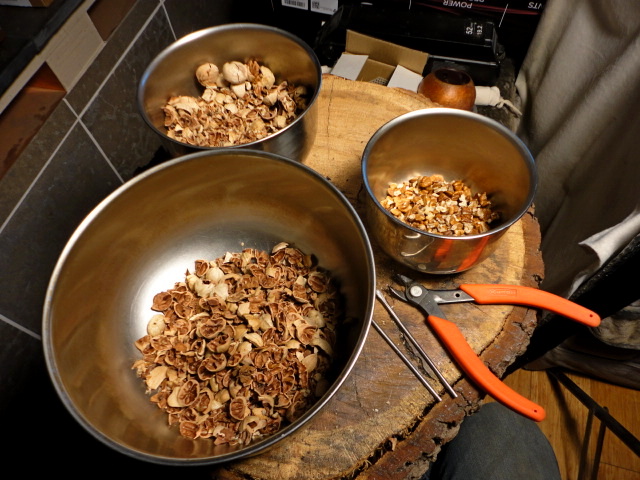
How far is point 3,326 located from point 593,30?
49.1 inches

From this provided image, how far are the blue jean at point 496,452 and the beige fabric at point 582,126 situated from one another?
0.32 meters

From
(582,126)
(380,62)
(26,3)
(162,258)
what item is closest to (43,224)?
(162,258)

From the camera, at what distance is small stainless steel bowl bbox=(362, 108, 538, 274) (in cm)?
55

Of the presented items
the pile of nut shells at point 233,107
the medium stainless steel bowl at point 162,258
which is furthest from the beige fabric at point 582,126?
the pile of nut shells at point 233,107

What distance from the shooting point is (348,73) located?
39.6 inches

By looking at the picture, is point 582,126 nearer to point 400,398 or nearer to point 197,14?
point 400,398

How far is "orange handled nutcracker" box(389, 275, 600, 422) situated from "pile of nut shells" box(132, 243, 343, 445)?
12cm

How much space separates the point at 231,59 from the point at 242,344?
21.5 inches

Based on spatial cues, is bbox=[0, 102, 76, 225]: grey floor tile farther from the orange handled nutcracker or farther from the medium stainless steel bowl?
the orange handled nutcracker

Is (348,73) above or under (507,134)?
under

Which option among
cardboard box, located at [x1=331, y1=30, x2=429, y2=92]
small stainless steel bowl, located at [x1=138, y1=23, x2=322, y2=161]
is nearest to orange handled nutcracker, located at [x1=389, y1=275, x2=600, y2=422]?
small stainless steel bowl, located at [x1=138, y1=23, x2=322, y2=161]

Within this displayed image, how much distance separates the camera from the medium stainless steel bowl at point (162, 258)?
51 centimetres

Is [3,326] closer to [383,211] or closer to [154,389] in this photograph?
[154,389]

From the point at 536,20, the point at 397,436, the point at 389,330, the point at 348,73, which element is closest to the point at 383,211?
the point at 389,330
